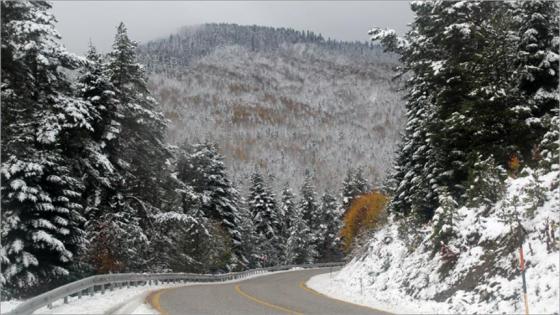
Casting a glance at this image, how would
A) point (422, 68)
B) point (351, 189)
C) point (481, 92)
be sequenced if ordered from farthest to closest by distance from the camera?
point (351, 189)
point (422, 68)
point (481, 92)

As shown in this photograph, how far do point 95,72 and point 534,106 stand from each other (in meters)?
20.9

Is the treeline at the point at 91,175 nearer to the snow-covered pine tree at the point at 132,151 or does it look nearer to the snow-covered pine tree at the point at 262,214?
the snow-covered pine tree at the point at 132,151

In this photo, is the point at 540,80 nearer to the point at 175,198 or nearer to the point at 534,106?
the point at 534,106

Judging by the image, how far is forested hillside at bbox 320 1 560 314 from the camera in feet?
45.9

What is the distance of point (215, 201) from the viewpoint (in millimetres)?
47062

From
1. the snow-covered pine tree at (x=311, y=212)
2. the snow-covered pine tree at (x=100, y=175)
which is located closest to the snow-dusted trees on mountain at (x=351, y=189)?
the snow-covered pine tree at (x=311, y=212)

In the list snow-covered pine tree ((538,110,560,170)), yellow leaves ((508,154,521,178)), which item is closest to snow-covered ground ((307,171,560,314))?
snow-covered pine tree ((538,110,560,170))

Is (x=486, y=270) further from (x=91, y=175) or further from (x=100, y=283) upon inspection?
(x=91, y=175)

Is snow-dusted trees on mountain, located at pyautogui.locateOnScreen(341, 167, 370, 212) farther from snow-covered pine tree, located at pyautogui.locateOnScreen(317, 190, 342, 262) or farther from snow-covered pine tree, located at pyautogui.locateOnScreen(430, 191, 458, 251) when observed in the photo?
snow-covered pine tree, located at pyautogui.locateOnScreen(430, 191, 458, 251)

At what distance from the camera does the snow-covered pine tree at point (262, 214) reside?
2443 inches

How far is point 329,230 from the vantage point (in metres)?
75.1

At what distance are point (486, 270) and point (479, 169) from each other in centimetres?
482

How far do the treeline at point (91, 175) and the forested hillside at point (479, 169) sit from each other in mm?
11495

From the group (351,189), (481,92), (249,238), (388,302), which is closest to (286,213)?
(351,189)
